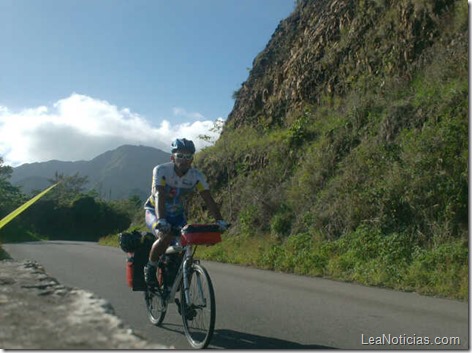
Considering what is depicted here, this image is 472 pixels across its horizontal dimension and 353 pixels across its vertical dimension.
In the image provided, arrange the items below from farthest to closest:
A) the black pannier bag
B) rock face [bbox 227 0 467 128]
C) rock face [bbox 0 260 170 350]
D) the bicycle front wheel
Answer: rock face [bbox 227 0 467 128] < the black pannier bag < the bicycle front wheel < rock face [bbox 0 260 170 350]

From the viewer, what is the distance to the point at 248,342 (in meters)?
5.18

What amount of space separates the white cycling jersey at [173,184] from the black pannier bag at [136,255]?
21.8 inches

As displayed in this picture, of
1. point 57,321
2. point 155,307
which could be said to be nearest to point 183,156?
point 155,307

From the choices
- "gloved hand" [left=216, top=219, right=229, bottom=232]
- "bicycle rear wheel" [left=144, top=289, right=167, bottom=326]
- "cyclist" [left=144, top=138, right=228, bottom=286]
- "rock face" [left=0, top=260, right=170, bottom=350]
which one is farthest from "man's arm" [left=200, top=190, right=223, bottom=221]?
"rock face" [left=0, top=260, right=170, bottom=350]

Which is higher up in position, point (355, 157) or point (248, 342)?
point (355, 157)

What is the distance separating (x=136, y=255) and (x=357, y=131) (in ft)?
36.1

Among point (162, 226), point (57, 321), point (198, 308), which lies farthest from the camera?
point (162, 226)

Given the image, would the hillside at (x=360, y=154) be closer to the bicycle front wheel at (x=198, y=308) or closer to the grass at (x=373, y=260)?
the grass at (x=373, y=260)

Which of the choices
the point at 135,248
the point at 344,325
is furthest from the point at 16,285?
the point at 344,325

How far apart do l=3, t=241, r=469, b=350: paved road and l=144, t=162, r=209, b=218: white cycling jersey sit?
50.8 inches

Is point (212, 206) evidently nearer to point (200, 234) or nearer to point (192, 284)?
point (200, 234)

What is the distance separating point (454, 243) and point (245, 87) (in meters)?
19.9

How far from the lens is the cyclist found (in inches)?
227

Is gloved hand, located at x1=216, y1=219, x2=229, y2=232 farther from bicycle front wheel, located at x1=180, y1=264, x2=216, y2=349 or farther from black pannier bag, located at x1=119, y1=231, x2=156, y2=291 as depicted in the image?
black pannier bag, located at x1=119, y1=231, x2=156, y2=291
